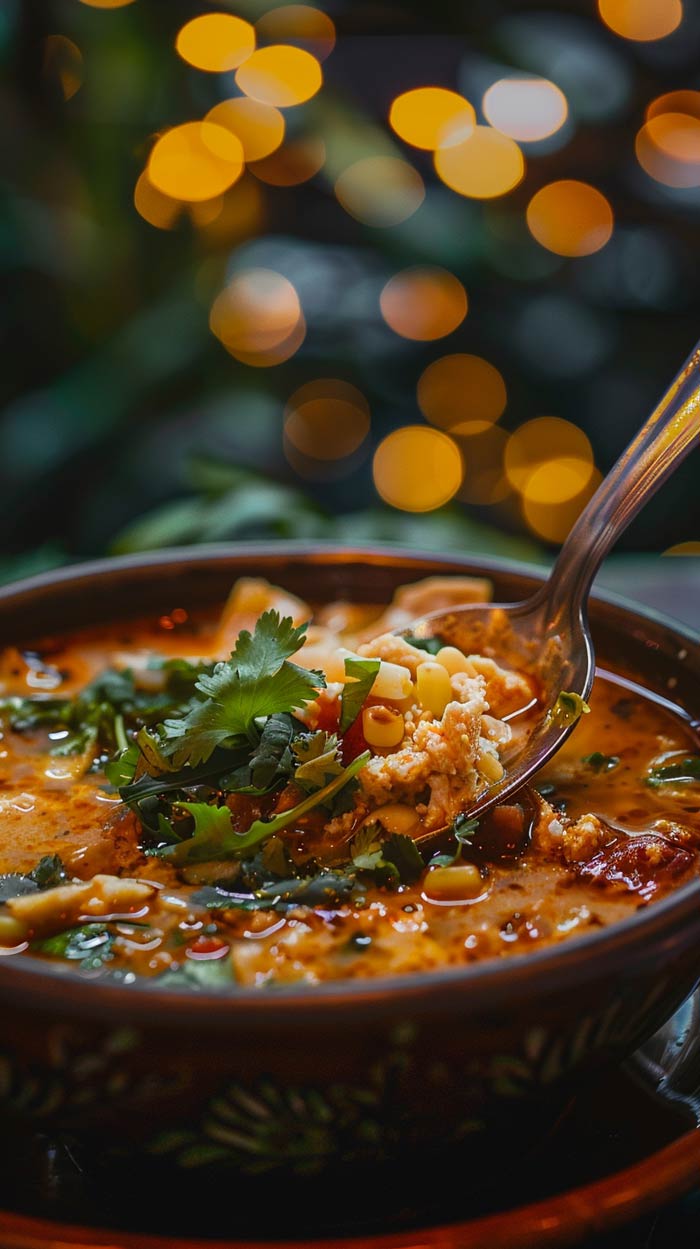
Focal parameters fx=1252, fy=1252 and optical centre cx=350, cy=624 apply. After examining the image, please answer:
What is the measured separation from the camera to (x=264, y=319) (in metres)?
4.18

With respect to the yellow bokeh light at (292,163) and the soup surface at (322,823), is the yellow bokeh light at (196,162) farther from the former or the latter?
the soup surface at (322,823)

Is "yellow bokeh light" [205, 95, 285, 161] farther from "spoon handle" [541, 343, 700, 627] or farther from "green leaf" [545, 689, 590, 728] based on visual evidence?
"green leaf" [545, 689, 590, 728]

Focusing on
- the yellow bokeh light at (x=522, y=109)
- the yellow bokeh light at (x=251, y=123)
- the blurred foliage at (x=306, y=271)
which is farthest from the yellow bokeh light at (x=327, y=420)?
the yellow bokeh light at (x=522, y=109)

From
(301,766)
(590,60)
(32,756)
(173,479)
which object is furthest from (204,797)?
(590,60)

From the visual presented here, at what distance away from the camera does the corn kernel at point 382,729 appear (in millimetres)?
1500

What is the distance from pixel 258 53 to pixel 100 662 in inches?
108

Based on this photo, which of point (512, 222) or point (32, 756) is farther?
point (512, 222)

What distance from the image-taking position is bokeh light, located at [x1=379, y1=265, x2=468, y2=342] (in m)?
4.27

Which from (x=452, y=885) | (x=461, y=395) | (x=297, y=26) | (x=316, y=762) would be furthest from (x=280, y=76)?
(x=452, y=885)

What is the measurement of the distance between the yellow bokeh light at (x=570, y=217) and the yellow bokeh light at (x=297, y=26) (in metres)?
0.87

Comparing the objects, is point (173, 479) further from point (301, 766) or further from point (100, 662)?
point (301, 766)

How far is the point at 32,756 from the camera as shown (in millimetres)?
1727

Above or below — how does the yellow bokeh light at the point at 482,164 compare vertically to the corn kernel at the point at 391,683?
above

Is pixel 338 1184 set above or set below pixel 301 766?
below
